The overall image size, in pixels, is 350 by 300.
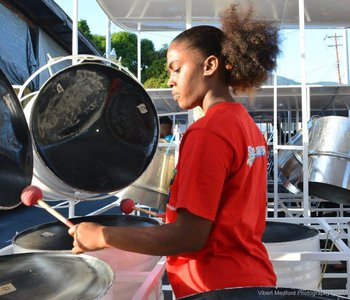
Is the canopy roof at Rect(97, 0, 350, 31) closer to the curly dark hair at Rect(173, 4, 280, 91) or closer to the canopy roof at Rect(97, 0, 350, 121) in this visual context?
the canopy roof at Rect(97, 0, 350, 121)

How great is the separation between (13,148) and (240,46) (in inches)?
26.1

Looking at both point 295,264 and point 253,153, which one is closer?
point 253,153

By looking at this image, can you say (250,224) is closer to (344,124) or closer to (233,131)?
(233,131)

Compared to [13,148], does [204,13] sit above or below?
above

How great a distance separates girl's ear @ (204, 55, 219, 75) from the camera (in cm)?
85

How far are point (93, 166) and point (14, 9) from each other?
7.46 metres

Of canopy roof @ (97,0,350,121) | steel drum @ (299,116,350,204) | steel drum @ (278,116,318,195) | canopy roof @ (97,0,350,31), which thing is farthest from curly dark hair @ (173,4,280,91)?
steel drum @ (278,116,318,195)

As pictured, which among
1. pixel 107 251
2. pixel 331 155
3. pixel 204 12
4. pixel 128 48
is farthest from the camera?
pixel 128 48

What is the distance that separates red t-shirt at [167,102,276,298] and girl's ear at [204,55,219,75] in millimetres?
74

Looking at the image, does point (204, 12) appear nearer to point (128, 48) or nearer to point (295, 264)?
point (295, 264)

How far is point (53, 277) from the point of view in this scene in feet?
2.80

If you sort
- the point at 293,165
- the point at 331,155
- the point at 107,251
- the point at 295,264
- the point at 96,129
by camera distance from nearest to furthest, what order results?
the point at 107,251, the point at 295,264, the point at 96,129, the point at 331,155, the point at 293,165

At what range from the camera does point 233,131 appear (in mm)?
771

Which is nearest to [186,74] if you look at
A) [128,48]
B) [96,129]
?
[96,129]
